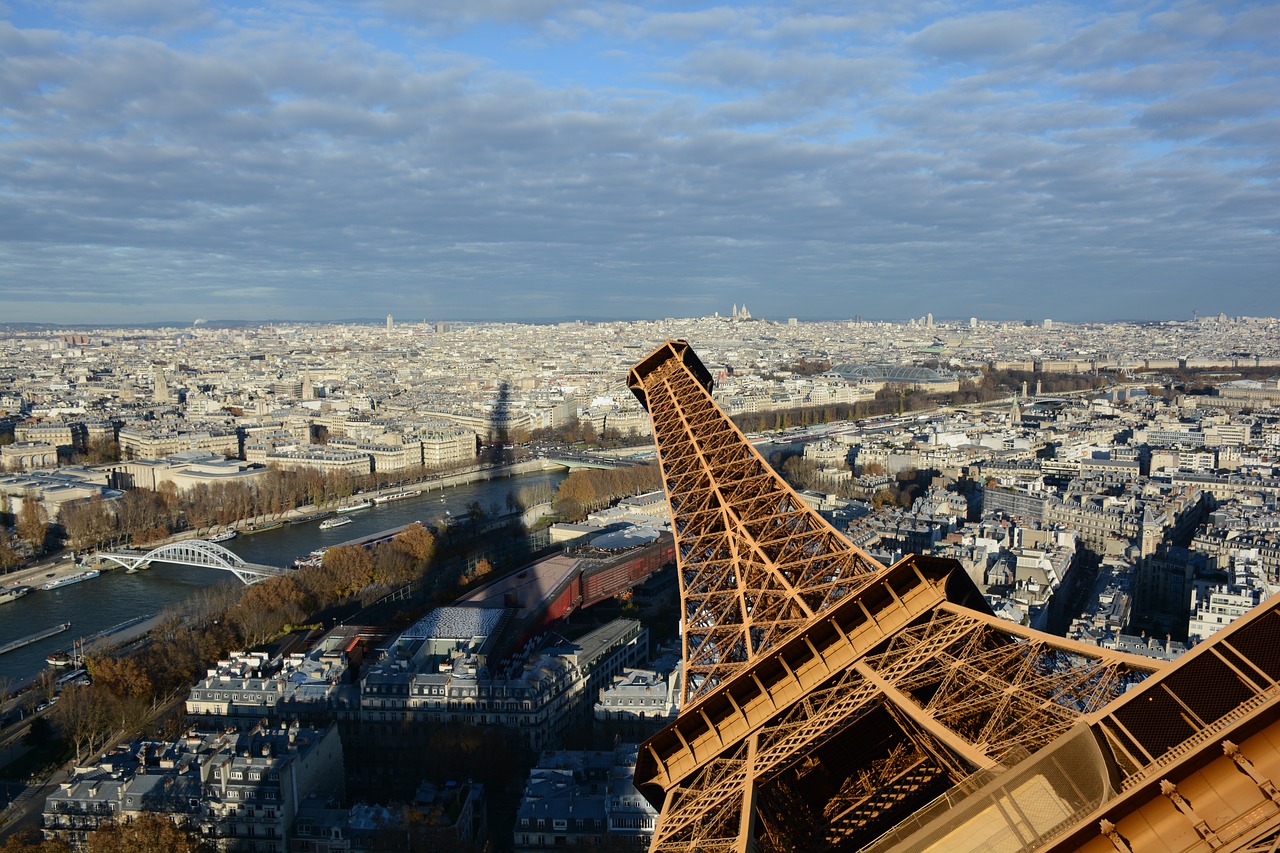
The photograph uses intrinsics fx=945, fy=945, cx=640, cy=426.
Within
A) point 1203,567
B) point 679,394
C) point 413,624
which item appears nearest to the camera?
point 679,394

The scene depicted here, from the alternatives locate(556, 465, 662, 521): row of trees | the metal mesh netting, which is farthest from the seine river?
the metal mesh netting

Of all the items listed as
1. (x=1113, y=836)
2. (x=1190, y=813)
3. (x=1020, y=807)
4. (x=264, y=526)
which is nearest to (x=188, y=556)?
(x=264, y=526)

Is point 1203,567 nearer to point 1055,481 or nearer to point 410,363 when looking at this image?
point 1055,481

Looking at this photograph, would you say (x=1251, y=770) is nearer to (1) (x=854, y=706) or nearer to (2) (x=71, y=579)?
(1) (x=854, y=706)

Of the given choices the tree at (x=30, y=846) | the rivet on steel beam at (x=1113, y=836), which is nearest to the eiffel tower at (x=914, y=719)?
the rivet on steel beam at (x=1113, y=836)

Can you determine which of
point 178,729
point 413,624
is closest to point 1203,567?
point 413,624
